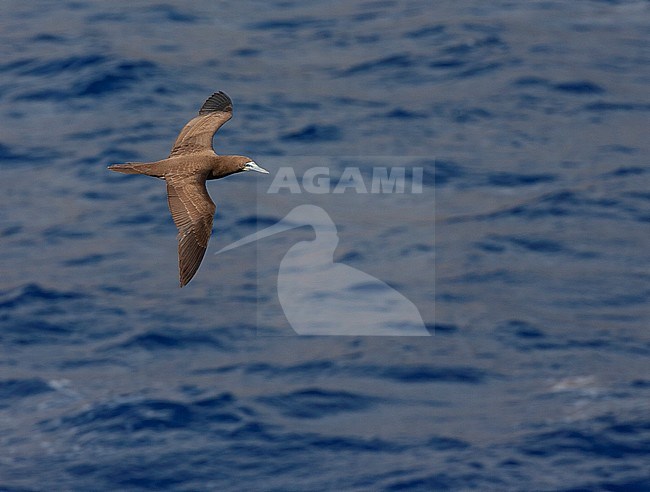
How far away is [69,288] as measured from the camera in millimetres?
39906

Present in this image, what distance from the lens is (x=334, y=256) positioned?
40.3 metres

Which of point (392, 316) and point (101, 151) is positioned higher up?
point (101, 151)

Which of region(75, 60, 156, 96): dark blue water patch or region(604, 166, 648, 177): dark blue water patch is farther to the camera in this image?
region(75, 60, 156, 96): dark blue water patch

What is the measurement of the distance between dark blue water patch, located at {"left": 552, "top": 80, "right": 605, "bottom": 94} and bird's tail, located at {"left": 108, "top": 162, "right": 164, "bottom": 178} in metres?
26.0

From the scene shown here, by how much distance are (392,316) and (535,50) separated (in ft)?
42.1

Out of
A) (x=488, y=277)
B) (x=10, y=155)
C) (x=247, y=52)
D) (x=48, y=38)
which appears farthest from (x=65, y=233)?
(x=488, y=277)

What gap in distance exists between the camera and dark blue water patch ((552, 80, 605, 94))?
45.1 m

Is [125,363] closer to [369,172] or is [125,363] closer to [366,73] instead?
[369,172]

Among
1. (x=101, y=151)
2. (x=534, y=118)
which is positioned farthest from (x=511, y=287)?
(x=101, y=151)

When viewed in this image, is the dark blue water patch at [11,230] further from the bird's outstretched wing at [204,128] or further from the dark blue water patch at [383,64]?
the bird's outstretched wing at [204,128]

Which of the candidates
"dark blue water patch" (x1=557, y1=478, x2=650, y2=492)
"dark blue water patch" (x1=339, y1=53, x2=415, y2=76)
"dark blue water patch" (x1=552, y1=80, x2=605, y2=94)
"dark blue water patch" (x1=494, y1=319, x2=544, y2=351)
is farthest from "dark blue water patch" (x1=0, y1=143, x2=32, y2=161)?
"dark blue water patch" (x1=557, y1=478, x2=650, y2=492)

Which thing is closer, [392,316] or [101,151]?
[392,316]

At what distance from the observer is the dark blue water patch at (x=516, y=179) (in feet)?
Answer: 138

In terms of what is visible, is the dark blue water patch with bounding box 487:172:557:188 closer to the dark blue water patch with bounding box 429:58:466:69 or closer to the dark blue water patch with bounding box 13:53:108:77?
the dark blue water patch with bounding box 429:58:466:69
